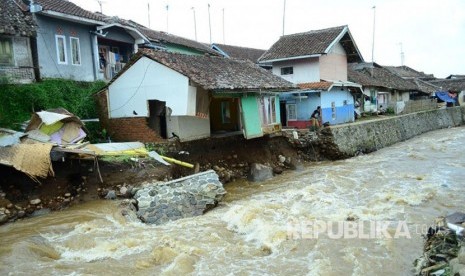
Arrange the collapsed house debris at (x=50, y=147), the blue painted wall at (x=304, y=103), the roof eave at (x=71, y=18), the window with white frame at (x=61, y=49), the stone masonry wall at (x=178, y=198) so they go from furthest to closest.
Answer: the blue painted wall at (x=304, y=103) → the window with white frame at (x=61, y=49) → the roof eave at (x=71, y=18) → the stone masonry wall at (x=178, y=198) → the collapsed house debris at (x=50, y=147)

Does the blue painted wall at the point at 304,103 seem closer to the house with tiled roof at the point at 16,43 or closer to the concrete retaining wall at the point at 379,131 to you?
the concrete retaining wall at the point at 379,131

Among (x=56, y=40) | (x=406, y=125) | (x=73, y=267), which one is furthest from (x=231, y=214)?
(x=406, y=125)

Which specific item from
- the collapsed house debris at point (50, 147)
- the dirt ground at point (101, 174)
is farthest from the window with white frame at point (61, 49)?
the dirt ground at point (101, 174)

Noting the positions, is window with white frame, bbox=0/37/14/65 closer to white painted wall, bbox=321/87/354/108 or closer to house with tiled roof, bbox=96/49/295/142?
house with tiled roof, bbox=96/49/295/142

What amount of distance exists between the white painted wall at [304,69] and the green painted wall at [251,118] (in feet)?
31.4

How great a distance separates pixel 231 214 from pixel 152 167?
3488 millimetres

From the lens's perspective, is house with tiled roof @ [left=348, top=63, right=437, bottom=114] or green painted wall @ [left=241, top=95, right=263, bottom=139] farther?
house with tiled roof @ [left=348, top=63, right=437, bottom=114]

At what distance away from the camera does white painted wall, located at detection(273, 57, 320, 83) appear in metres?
24.6

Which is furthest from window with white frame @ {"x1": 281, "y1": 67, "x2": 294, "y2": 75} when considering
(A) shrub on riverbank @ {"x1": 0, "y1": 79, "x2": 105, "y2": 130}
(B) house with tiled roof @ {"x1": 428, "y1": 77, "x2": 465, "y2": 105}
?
(B) house with tiled roof @ {"x1": 428, "y1": 77, "x2": 465, "y2": 105}

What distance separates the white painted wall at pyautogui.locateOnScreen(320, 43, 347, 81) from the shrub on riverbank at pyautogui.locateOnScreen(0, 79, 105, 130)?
47.6 feet

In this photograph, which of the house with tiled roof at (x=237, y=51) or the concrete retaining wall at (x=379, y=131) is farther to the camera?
the house with tiled roof at (x=237, y=51)

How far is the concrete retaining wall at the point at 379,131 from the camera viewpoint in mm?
19719

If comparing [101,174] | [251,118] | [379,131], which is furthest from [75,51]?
[379,131]

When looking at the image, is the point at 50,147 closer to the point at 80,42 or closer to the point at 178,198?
the point at 178,198
